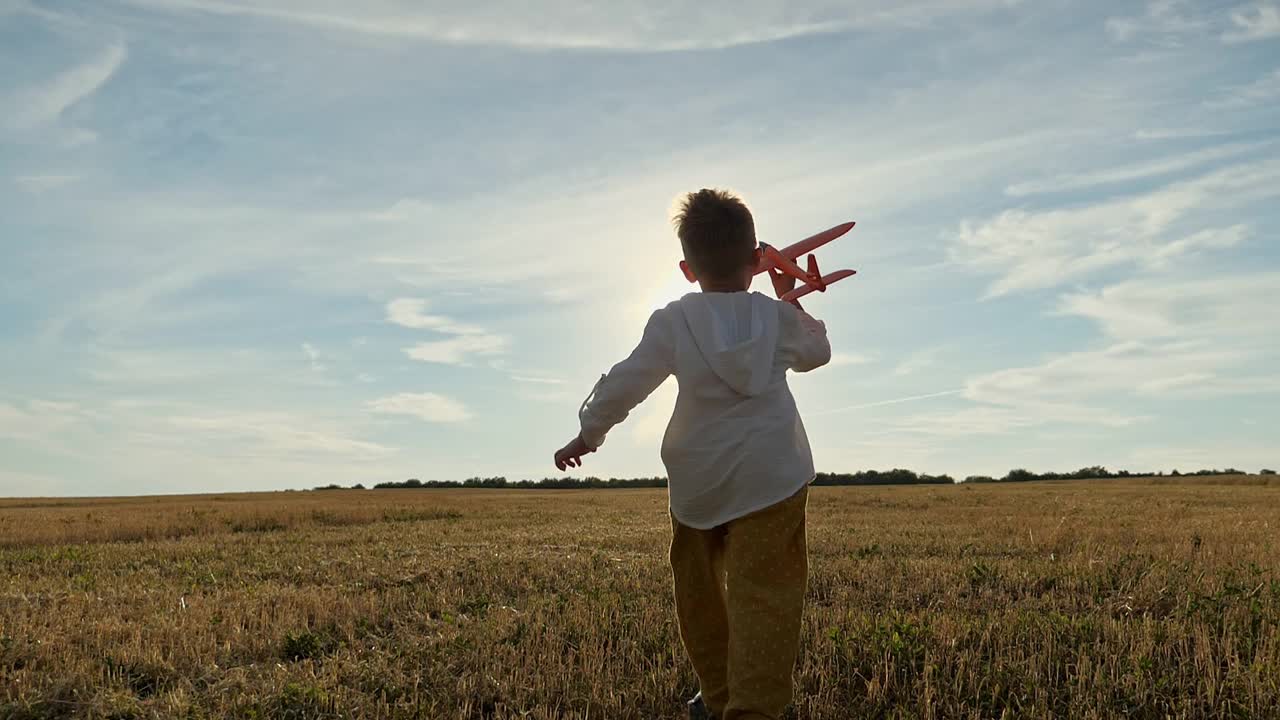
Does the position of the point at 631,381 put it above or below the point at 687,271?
below

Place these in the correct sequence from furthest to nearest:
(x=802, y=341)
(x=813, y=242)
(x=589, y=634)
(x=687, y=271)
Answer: (x=813, y=242) → (x=589, y=634) → (x=687, y=271) → (x=802, y=341)

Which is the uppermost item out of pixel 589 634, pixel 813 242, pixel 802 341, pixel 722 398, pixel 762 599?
pixel 813 242

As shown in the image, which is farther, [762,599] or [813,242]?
[813,242]

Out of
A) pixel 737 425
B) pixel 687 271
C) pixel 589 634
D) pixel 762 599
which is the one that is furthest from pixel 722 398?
pixel 589 634

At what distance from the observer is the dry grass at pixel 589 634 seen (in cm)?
531

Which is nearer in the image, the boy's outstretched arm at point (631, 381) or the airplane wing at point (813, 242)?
the boy's outstretched arm at point (631, 381)

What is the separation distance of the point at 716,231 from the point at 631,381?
2.61ft

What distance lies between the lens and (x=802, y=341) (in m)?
4.29

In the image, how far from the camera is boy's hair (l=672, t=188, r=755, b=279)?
4.18 meters

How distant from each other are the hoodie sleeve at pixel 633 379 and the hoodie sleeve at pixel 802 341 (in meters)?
0.54

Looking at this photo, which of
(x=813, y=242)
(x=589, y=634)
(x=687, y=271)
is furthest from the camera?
(x=813, y=242)

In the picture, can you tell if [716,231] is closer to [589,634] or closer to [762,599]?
[762,599]

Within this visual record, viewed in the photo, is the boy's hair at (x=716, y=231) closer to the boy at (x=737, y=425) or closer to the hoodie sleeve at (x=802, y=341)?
the boy at (x=737, y=425)

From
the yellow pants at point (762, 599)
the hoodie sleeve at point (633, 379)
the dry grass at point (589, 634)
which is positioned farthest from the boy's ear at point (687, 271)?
the dry grass at point (589, 634)
